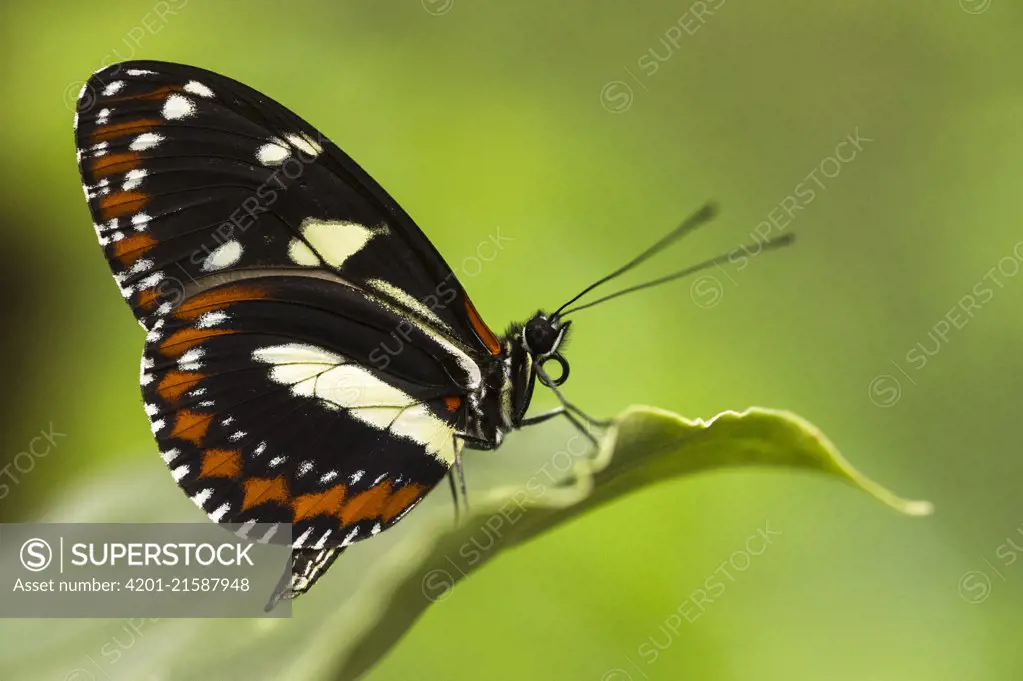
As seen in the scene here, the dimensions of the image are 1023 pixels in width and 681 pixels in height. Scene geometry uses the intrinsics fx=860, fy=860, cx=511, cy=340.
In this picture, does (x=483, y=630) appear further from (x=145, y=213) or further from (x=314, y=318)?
(x=145, y=213)

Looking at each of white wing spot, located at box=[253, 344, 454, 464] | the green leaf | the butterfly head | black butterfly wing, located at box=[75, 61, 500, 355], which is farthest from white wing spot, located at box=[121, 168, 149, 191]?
the green leaf

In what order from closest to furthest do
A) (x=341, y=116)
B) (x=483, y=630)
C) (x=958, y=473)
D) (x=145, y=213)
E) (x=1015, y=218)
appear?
(x=145, y=213) → (x=483, y=630) → (x=958, y=473) → (x=1015, y=218) → (x=341, y=116)

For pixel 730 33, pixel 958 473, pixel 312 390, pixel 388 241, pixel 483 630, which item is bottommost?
pixel 483 630

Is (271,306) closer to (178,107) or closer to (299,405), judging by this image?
(299,405)

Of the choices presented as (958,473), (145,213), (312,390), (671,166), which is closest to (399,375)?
(312,390)

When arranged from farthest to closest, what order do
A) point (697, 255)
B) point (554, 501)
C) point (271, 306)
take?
point (697, 255)
point (271, 306)
point (554, 501)

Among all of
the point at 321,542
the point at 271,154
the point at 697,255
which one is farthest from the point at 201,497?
the point at 697,255
